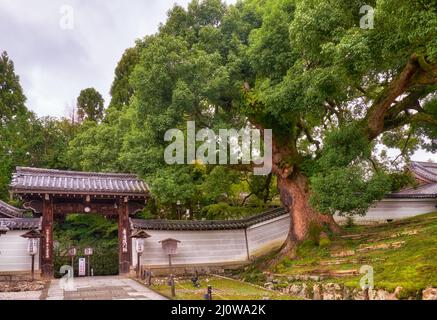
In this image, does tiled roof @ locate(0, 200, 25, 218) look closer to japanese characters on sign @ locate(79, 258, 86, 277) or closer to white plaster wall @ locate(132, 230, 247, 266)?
japanese characters on sign @ locate(79, 258, 86, 277)

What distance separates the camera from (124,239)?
19109 millimetres

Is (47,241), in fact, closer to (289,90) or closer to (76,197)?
(76,197)

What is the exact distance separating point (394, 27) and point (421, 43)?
0.75m

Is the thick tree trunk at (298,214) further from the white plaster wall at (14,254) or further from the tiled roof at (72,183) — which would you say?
the white plaster wall at (14,254)

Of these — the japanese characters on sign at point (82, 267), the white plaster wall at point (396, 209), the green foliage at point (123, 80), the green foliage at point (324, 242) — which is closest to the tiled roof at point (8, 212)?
the japanese characters on sign at point (82, 267)

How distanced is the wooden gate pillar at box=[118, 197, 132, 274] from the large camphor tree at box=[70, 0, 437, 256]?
2887mm

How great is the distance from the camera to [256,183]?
69.6 feet

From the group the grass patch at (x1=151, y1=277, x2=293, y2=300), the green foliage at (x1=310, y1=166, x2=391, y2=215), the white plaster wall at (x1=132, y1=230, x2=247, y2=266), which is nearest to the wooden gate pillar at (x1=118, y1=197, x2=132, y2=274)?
the white plaster wall at (x1=132, y1=230, x2=247, y2=266)

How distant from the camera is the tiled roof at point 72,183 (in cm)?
1753

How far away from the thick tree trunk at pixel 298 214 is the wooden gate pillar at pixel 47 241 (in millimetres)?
9943

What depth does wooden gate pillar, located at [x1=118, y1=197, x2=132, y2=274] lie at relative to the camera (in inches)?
741

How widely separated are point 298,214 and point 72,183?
1044 cm

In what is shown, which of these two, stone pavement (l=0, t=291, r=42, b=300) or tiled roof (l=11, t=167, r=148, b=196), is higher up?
tiled roof (l=11, t=167, r=148, b=196)

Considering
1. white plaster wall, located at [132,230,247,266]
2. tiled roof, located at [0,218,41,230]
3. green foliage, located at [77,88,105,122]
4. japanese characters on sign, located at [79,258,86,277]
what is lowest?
japanese characters on sign, located at [79,258,86,277]
